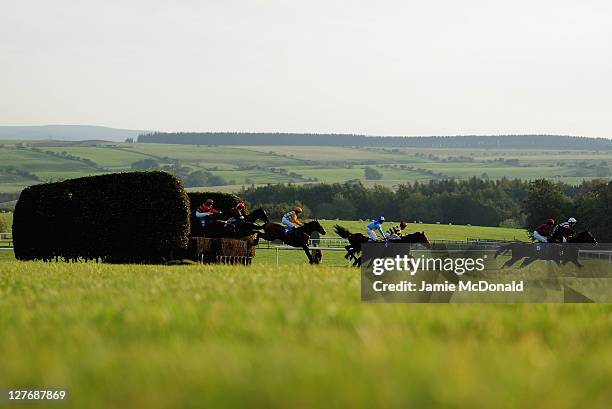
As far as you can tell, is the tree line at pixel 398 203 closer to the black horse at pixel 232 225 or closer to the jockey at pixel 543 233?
the black horse at pixel 232 225

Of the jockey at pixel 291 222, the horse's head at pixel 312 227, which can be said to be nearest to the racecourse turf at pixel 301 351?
the horse's head at pixel 312 227

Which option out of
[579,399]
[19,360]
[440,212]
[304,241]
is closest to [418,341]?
[579,399]

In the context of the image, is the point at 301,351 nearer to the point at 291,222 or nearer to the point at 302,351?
the point at 302,351

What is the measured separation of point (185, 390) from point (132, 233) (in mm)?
25472

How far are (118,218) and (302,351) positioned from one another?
80.9ft

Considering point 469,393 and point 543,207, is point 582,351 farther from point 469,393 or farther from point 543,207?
point 543,207

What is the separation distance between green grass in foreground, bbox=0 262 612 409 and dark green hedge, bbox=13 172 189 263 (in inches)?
746

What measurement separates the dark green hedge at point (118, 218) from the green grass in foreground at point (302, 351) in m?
18.9

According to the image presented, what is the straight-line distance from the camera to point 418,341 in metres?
6.69

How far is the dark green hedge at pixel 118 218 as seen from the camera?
29828 mm

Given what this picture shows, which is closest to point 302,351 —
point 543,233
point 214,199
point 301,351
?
point 301,351

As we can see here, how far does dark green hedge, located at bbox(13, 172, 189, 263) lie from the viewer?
29.8 metres

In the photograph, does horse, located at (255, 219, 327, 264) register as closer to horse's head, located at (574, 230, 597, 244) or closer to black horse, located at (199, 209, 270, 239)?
black horse, located at (199, 209, 270, 239)

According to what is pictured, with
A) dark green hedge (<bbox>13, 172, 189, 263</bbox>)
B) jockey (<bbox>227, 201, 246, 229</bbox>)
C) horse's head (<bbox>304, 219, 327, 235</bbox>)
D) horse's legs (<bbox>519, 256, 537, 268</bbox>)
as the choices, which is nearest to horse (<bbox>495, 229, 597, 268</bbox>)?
horse's legs (<bbox>519, 256, 537, 268</bbox>)
